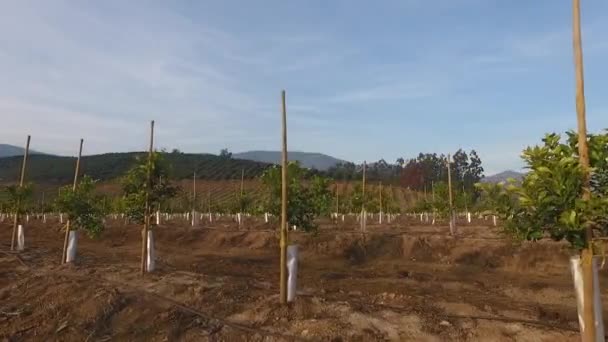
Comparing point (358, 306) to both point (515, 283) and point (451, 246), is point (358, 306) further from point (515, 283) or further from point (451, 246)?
point (451, 246)

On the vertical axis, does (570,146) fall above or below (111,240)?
above

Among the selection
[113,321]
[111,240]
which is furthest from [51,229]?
[113,321]

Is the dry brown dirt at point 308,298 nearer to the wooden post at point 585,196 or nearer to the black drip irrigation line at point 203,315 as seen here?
the black drip irrigation line at point 203,315

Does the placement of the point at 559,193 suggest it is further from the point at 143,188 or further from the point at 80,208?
A: the point at 80,208

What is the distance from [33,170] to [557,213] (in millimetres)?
144413

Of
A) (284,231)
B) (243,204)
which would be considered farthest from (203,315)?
(243,204)

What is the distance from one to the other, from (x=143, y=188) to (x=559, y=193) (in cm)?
1496

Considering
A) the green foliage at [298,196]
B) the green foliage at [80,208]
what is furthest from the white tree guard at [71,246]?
the green foliage at [298,196]

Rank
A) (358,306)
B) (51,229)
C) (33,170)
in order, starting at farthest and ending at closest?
(33,170) < (51,229) < (358,306)

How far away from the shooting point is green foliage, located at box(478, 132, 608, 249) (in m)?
6.68

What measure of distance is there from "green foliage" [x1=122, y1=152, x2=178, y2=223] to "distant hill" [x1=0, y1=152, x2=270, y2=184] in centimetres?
9789

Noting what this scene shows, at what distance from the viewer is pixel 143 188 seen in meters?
18.0

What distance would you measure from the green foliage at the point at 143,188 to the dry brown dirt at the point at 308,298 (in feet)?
8.10

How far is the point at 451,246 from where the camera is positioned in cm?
2514
